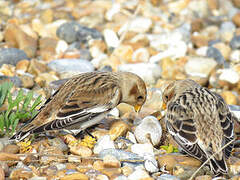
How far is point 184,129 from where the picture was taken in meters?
4.31

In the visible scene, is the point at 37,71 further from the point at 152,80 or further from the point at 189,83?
the point at 189,83

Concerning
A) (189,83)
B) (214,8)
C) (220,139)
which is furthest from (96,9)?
(220,139)

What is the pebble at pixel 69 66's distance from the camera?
23.7 feet

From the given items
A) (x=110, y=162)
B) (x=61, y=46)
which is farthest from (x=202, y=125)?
(x=61, y=46)

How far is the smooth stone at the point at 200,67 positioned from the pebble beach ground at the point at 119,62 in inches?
0.7

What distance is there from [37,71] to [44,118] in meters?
2.57

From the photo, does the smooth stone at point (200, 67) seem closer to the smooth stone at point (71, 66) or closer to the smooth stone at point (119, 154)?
the smooth stone at point (71, 66)

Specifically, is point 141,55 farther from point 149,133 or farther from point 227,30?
point 149,133

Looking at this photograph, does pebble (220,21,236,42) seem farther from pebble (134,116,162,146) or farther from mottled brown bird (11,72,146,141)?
pebble (134,116,162,146)

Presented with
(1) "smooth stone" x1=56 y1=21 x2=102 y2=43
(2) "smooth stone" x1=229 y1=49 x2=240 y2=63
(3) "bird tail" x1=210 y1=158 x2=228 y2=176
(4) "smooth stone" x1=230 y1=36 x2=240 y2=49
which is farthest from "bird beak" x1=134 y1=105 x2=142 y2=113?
(4) "smooth stone" x1=230 y1=36 x2=240 y2=49

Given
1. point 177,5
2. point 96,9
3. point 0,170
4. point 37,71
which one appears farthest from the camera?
point 177,5

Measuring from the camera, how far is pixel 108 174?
402cm

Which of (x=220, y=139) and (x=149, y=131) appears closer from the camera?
(x=220, y=139)

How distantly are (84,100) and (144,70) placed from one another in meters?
2.80
